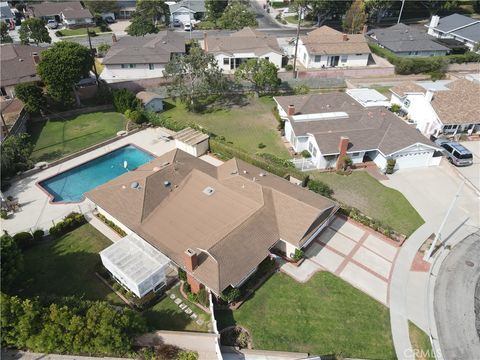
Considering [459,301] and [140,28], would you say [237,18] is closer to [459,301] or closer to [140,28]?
[140,28]

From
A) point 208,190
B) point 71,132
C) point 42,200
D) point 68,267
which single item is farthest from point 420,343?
point 71,132

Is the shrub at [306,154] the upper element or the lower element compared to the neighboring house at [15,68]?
lower

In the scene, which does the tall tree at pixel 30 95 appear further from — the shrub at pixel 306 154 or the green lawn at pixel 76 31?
the green lawn at pixel 76 31

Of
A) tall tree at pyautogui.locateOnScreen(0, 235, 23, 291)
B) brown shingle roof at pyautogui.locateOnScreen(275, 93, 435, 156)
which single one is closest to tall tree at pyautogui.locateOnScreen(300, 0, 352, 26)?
brown shingle roof at pyautogui.locateOnScreen(275, 93, 435, 156)

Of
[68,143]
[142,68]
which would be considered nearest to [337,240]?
[68,143]

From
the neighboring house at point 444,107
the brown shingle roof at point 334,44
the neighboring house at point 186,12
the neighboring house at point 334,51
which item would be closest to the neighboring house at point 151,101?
the neighboring house at point 334,51

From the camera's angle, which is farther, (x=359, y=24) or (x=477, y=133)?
(x=359, y=24)

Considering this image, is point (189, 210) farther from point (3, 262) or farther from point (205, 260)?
point (3, 262)
